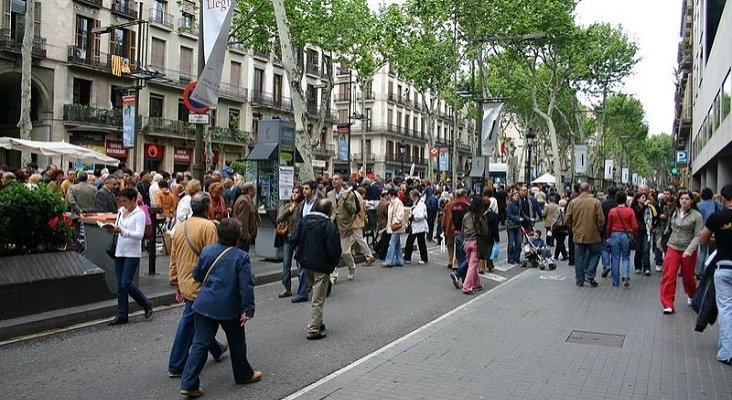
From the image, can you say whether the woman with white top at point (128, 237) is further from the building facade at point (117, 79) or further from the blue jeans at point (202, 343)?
the building facade at point (117, 79)

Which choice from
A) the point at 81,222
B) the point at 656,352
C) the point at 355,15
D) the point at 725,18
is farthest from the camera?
the point at 355,15

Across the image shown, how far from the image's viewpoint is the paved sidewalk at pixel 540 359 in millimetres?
5488

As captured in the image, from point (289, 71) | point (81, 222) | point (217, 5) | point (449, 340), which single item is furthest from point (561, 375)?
point (289, 71)

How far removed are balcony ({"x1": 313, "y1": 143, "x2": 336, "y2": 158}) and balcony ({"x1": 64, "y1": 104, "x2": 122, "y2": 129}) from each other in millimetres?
23387

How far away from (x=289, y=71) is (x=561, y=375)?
36.6ft

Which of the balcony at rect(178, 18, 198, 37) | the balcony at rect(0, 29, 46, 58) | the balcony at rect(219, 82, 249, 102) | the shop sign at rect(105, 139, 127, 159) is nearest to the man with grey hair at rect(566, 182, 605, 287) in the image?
the balcony at rect(0, 29, 46, 58)

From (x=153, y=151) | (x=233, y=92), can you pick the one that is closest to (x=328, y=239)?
(x=153, y=151)

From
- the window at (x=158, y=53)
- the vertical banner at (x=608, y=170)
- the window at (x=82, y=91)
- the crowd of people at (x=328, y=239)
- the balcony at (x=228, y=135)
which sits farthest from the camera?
the vertical banner at (x=608, y=170)

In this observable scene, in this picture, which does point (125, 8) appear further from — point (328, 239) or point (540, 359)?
point (540, 359)

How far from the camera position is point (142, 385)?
18.3ft

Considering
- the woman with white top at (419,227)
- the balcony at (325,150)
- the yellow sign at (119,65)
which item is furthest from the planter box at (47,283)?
the balcony at (325,150)

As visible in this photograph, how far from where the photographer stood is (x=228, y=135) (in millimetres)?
44125

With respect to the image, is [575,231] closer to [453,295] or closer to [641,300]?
[641,300]

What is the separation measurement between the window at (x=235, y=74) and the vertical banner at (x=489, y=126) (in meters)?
27.2
